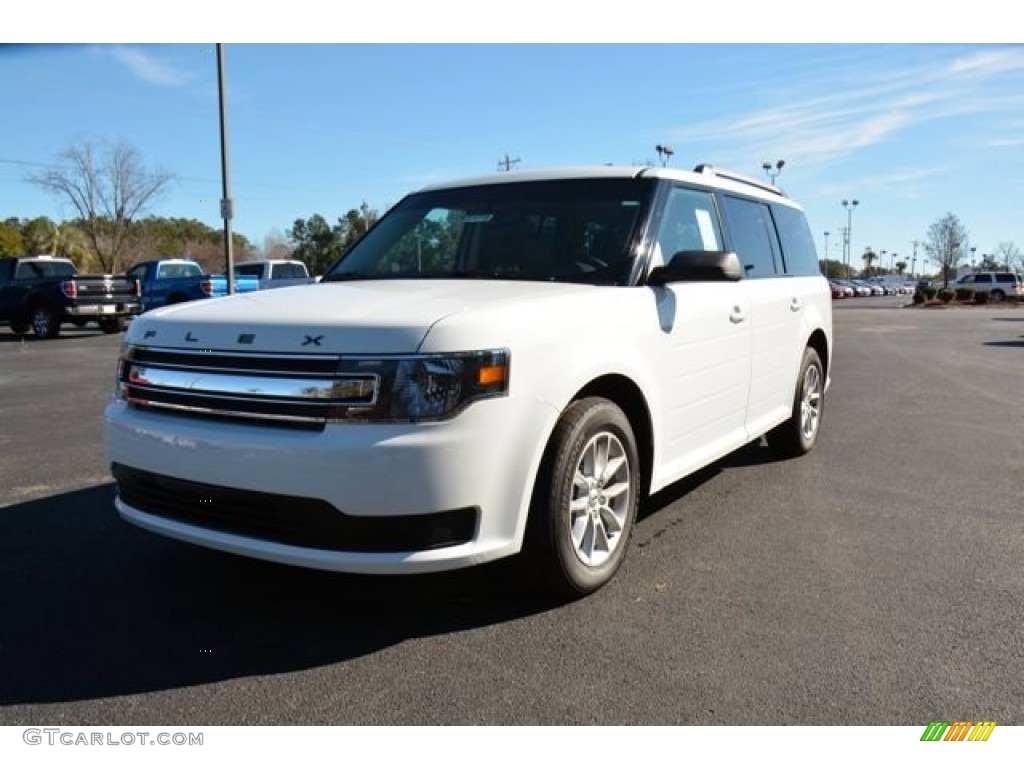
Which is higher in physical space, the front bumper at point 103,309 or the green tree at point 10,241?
the green tree at point 10,241

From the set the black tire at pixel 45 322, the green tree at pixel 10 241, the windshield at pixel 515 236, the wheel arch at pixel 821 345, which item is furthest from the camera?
the green tree at pixel 10 241

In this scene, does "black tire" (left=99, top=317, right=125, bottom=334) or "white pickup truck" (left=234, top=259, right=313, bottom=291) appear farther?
"white pickup truck" (left=234, top=259, right=313, bottom=291)

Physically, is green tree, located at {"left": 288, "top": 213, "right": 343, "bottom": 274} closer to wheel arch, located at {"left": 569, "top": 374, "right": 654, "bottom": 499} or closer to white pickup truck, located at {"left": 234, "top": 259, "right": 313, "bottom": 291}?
white pickup truck, located at {"left": 234, "top": 259, "right": 313, "bottom": 291}

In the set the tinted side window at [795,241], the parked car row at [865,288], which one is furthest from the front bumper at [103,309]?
the parked car row at [865,288]

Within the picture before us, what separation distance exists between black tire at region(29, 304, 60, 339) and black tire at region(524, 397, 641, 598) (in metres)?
19.9

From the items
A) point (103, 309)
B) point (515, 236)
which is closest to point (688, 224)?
point (515, 236)

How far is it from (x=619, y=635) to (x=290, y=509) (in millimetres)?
1352

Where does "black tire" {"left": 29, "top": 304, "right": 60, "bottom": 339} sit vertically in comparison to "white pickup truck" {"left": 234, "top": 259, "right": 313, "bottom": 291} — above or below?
below

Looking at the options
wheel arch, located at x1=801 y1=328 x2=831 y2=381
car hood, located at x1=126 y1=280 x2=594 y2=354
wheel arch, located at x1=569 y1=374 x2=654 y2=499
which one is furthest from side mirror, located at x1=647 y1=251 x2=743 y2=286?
wheel arch, located at x1=801 y1=328 x2=831 y2=381

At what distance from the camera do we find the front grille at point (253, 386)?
2.96m

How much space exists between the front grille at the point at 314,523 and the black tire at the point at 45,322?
19.5m

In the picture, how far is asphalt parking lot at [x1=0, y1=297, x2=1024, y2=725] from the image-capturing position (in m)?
2.75

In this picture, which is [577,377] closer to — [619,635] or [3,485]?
[619,635]

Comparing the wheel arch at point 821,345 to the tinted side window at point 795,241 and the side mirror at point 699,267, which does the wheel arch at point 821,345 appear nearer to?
the tinted side window at point 795,241
